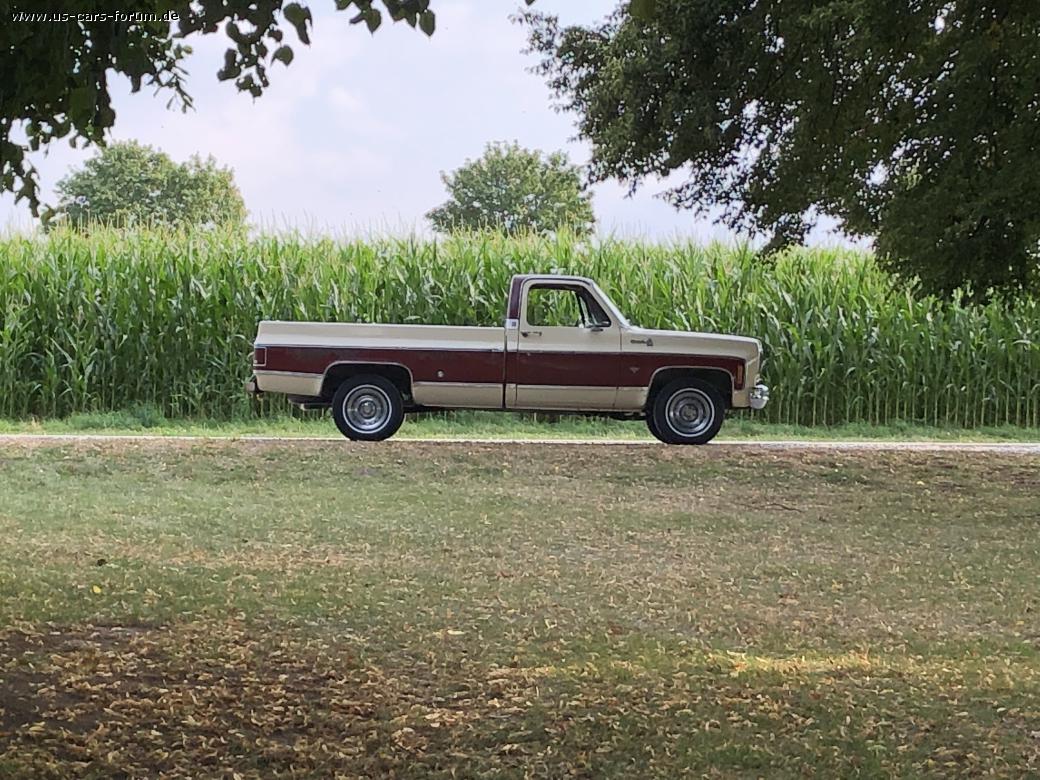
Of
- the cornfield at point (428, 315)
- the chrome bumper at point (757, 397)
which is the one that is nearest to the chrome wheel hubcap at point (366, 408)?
the chrome bumper at point (757, 397)

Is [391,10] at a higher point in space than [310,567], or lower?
higher

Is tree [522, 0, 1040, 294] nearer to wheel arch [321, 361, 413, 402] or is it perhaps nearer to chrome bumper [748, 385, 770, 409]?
chrome bumper [748, 385, 770, 409]

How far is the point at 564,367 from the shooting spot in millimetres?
8305

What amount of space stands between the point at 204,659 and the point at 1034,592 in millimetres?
3684

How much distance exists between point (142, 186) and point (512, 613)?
27.0 m

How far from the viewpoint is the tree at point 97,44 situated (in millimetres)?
3572

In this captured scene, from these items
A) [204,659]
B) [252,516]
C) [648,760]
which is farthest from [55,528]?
[648,760]

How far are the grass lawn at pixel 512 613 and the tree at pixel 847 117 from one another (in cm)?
178

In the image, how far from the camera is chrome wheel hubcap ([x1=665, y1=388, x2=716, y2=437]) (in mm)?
8643

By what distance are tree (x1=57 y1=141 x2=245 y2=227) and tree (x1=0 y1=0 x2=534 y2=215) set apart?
24.1m

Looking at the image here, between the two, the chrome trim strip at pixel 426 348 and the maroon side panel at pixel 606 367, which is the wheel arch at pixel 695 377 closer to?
the maroon side panel at pixel 606 367

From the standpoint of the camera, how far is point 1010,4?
653 centimetres

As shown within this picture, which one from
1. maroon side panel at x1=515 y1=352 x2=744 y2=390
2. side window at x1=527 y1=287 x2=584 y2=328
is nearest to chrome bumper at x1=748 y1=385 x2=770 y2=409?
maroon side panel at x1=515 y1=352 x2=744 y2=390

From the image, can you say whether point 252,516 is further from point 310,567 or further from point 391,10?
point 391,10
